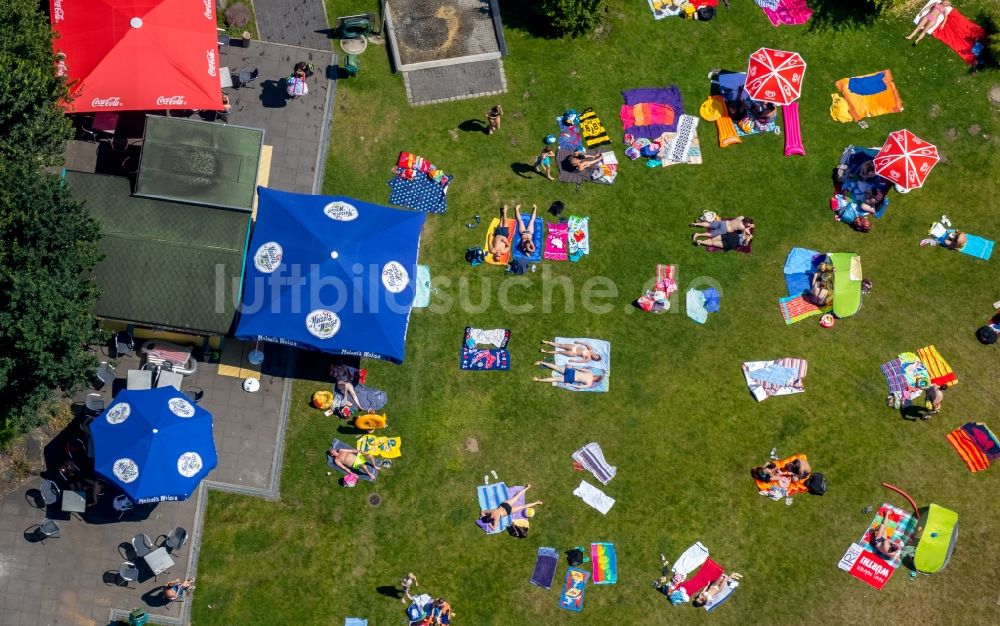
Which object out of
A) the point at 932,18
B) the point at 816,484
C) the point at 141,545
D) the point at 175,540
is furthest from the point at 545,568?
the point at 932,18

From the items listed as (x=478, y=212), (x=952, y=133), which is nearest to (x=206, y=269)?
(x=478, y=212)

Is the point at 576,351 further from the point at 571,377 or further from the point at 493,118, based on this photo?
the point at 493,118

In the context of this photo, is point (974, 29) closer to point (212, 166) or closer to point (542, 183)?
point (542, 183)

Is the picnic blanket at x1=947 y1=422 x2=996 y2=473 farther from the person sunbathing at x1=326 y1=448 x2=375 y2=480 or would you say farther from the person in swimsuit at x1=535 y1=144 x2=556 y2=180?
the person sunbathing at x1=326 y1=448 x2=375 y2=480

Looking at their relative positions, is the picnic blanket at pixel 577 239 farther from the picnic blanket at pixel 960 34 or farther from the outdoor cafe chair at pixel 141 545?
the outdoor cafe chair at pixel 141 545

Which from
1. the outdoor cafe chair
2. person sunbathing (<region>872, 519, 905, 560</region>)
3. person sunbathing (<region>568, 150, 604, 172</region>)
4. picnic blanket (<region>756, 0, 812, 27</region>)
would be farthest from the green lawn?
the outdoor cafe chair

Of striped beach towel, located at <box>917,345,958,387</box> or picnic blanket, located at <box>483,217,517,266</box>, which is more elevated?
picnic blanket, located at <box>483,217,517,266</box>
